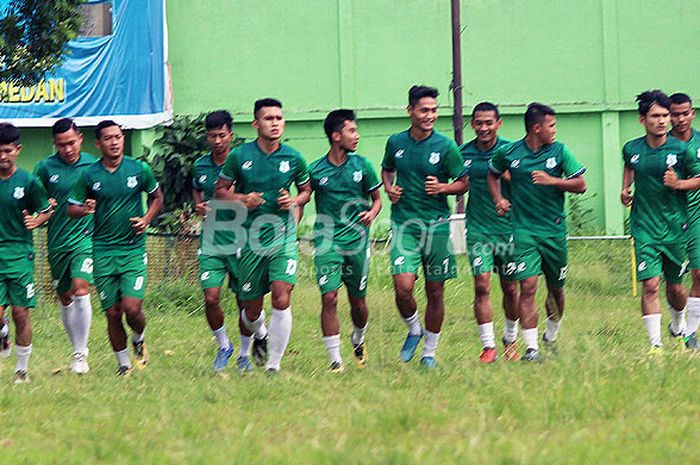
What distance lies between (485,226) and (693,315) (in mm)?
2132

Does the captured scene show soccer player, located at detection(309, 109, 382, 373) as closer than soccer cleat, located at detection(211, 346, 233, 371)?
Yes

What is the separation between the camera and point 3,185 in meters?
11.5

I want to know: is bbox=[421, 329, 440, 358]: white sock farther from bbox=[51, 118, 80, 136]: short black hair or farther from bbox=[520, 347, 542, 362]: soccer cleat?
bbox=[51, 118, 80, 136]: short black hair

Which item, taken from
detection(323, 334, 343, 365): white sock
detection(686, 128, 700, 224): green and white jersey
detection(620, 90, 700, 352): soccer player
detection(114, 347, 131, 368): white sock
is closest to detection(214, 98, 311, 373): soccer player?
detection(323, 334, 343, 365): white sock

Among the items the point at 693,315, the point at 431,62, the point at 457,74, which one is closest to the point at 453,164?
the point at 693,315

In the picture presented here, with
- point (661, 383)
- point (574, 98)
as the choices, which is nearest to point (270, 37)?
point (574, 98)

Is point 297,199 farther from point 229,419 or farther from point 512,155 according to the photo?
point 229,419

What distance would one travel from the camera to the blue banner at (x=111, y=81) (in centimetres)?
2388

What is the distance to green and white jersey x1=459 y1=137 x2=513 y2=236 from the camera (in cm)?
1249

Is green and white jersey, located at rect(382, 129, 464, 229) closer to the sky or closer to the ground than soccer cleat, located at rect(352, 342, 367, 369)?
closer to the sky

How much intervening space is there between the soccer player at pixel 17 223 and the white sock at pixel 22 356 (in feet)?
0.20

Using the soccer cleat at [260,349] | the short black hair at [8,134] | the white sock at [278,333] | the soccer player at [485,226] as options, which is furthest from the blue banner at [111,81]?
the white sock at [278,333]

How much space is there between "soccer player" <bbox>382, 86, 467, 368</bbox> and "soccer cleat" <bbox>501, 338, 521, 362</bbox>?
2.39 feet

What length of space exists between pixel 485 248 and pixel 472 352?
5.00ft
